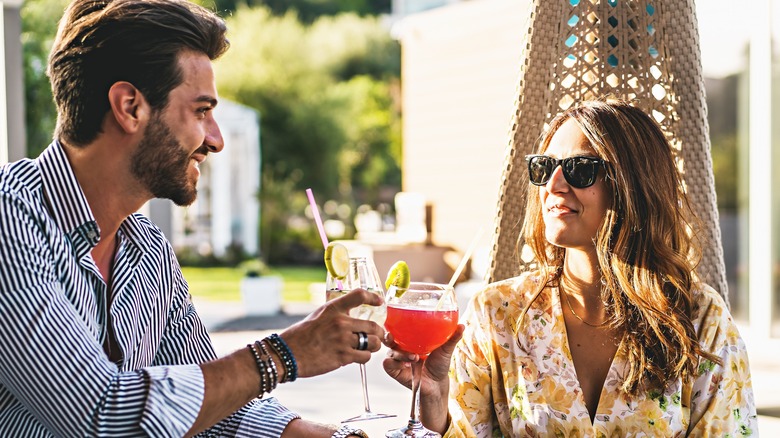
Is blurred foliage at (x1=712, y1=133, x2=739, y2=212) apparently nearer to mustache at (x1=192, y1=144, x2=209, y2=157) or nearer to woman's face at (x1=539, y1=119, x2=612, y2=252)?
woman's face at (x1=539, y1=119, x2=612, y2=252)

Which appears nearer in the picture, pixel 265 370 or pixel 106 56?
pixel 265 370

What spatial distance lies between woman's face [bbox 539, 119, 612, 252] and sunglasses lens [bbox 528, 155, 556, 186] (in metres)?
0.02

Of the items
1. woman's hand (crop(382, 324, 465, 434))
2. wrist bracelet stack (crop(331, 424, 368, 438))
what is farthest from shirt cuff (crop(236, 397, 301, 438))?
woman's hand (crop(382, 324, 465, 434))

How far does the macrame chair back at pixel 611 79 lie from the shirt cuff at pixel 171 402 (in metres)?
1.30

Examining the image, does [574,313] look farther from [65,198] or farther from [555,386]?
[65,198]

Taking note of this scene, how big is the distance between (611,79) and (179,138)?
144cm

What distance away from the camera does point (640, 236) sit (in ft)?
6.81

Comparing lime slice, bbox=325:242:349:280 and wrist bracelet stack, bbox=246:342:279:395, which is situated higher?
lime slice, bbox=325:242:349:280

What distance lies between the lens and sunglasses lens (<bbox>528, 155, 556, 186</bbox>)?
6.75 feet

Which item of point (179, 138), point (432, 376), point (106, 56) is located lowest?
point (432, 376)

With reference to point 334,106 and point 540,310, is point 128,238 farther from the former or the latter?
point 334,106

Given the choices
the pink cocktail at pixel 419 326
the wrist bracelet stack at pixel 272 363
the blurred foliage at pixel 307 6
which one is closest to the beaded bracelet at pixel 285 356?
the wrist bracelet stack at pixel 272 363

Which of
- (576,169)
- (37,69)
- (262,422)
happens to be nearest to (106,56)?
(262,422)

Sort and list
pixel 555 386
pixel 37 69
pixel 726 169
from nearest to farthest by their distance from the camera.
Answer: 1. pixel 555 386
2. pixel 37 69
3. pixel 726 169
